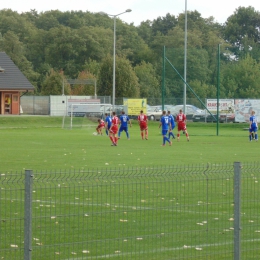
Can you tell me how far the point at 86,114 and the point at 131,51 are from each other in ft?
172

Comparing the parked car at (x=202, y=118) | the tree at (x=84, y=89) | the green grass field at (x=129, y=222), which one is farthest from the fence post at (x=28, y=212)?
the tree at (x=84, y=89)

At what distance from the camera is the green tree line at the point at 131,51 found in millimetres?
66375

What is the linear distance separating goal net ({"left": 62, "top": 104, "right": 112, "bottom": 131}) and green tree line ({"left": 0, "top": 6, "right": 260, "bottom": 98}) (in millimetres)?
8604

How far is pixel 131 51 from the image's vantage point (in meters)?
118

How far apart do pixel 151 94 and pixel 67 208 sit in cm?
7468

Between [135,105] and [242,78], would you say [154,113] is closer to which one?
[242,78]

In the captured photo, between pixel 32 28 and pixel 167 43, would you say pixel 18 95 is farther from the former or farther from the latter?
pixel 32 28

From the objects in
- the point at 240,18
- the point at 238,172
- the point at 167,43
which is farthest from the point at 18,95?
the point at 238,172

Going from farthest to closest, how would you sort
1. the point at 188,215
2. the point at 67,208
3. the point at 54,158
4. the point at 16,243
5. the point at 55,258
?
the point at 54,158
the point at 67,208
the point at 188,215
the point at 16,243
the point at 55,258

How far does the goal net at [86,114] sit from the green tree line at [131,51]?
28.2ft

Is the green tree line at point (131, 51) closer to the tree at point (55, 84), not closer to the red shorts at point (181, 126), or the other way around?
the tree at point (55, 84)

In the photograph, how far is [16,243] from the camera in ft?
33.8

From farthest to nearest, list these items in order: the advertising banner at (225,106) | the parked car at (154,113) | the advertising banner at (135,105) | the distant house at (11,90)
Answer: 1. the distant house at (11,90)
2. the parked car at (154,113)
3. the advertising banner at (135,105)
4. the advertising banner at (225,106)

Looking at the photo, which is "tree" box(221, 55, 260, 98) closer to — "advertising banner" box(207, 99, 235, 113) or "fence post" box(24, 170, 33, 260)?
"advertising banner" box(207, 99, 235, 113)
